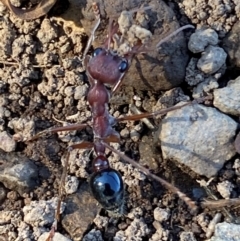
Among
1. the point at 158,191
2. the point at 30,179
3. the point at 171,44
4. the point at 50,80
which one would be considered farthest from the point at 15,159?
the point at 171,44

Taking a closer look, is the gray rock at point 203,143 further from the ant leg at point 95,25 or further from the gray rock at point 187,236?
the ant leg at point 95,25

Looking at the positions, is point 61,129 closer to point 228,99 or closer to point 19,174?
point 19,174

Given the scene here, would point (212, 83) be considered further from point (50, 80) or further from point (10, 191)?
point (10, 191)

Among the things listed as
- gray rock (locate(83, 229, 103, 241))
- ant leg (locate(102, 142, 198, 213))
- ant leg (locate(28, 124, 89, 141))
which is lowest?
gray rock (locate(83, 229, 103, 241))

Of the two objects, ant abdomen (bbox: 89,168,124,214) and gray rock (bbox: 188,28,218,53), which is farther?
gray rock (bbox: 188,28,218,53)

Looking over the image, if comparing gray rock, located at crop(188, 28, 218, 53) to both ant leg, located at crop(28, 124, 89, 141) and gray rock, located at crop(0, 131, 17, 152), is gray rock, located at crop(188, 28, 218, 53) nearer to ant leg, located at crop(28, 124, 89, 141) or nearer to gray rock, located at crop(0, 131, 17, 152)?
ant leg, located at crop(28, 124, 89, 141)

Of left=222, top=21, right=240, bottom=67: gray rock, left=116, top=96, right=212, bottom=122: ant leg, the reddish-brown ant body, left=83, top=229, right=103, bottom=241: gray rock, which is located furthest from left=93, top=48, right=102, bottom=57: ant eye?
left=83, top=229, right=103, bottom=241: gray rock

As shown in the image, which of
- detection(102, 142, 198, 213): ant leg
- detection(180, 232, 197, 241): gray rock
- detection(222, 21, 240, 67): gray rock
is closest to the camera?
detection(102, 142, 198, 213): ant leg
